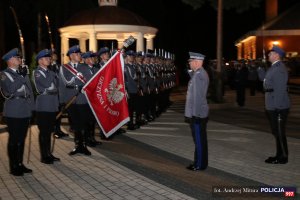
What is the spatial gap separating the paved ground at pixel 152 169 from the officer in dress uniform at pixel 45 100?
37 cm

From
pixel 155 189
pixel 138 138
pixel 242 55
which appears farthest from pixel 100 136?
pixel 242 55

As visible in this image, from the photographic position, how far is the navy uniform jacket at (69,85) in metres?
9.16

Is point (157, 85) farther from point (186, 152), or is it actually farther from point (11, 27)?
point (11, 27)

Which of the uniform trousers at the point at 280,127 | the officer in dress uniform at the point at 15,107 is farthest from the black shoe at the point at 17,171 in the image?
the uniform trousers at the point at 280,127

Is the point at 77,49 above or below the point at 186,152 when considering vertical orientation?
above

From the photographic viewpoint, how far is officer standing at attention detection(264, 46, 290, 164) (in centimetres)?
824

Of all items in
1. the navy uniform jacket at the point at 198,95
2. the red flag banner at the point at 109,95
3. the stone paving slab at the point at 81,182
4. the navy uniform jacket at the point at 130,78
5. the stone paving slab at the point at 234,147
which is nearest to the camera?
the stone paving slab at the point at 81,182

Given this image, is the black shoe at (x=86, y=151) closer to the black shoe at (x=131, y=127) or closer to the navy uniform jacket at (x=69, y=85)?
the navy uniform jacket at (x=69, y=85)

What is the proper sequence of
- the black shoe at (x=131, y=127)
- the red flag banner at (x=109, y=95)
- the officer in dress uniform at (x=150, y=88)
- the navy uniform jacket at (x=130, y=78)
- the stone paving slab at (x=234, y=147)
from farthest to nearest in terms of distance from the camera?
1. the officer in dress uniform at (x=150, y=88)
2. the black shoe at (x=131, y=127)
3. the navy uniform jacket at (x=130, y=78)
4. the red flag banner at (x=109, y=95)
5. the stone paving slab at (x=234, y=147)

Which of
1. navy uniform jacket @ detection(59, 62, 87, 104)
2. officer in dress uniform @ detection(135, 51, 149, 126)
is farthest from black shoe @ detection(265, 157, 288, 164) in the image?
officer in dress uniform @ detection(135, 51, 149, 126)

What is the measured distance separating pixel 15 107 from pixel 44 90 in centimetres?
87

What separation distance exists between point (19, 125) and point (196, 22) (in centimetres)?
5142

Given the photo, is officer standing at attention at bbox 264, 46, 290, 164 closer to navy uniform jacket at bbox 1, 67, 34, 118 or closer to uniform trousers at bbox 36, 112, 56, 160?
uniform trousers at bbox 36, 112, 56, 160

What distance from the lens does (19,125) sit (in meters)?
7.62
